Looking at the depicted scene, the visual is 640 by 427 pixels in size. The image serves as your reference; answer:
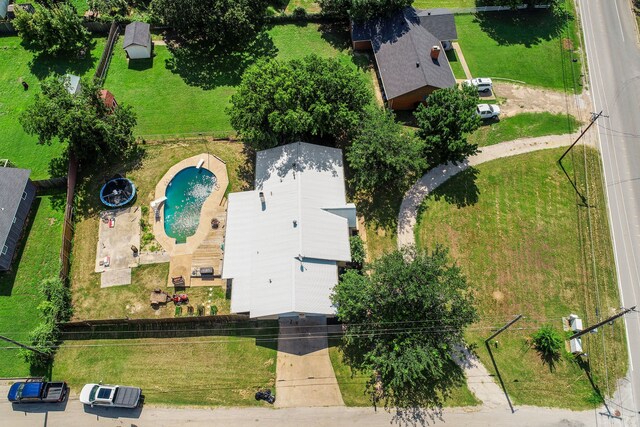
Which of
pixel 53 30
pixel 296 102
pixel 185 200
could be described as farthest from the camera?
pixel 53 30

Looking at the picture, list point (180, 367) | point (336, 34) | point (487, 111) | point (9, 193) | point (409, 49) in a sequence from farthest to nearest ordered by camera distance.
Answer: point (336, 34) → point (409, 49) → point (487, 111) → point (9, 193) → point (180, 367)

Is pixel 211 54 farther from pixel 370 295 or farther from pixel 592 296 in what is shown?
pixel 592 296

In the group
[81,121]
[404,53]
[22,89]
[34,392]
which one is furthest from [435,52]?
[34,392]

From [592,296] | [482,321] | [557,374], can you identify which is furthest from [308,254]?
[592,296]

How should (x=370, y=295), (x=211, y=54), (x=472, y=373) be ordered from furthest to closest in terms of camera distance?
1. (x=211, y=54)
2. (x=472, y=373)
3. (x=370, y=295)

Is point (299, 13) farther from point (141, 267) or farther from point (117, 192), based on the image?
point (141, 267)

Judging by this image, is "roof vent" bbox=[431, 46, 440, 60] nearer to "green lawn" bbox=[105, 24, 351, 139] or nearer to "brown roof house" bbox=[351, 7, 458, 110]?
"brown roof house" bbox=[351, 7, 458, 110]

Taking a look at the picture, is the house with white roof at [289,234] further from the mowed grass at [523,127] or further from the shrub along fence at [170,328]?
the mowed grass at [523,127]
